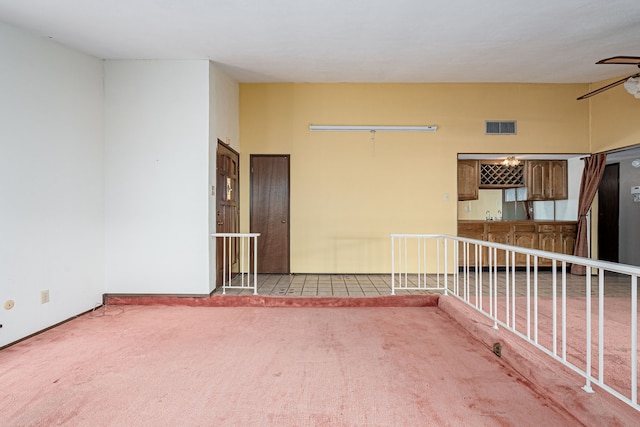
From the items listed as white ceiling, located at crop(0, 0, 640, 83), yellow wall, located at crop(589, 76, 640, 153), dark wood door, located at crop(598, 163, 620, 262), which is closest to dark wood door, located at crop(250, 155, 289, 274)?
white ceiling, located at crop(0, 0, 640, 83)

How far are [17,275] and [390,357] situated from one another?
3570mm

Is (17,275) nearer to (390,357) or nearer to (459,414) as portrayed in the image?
(390,357)

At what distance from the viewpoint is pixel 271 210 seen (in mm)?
5465

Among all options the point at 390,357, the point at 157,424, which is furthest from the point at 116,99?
the point at 390,357

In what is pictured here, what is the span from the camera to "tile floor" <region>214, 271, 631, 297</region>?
4.34 m

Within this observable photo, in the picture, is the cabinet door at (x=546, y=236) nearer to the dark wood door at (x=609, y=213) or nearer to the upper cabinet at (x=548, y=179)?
the upper cabinet at (x=548, y=179)

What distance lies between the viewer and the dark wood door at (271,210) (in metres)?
5.43

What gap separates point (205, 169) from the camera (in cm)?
417

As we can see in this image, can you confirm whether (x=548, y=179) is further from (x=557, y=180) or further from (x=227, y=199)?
(x=227, y=199)

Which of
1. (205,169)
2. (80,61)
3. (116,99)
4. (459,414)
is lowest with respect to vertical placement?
(459,414)

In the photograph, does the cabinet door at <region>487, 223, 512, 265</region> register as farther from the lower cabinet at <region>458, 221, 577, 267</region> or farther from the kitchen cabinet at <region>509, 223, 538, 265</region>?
the kitchen cabinet at <region>509, 223, 538, 265</region>

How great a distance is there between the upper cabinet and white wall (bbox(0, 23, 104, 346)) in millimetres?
7214

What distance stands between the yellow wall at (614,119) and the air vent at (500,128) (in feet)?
4.23

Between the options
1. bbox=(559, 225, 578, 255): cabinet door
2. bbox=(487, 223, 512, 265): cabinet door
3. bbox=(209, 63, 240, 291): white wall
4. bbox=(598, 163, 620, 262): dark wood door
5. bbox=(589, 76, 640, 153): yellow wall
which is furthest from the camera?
bbox=(598, 163, 620, 262): dark wood door
